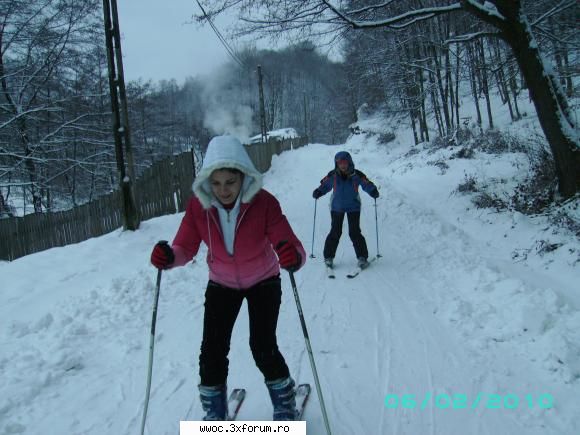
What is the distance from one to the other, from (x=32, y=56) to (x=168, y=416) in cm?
1588

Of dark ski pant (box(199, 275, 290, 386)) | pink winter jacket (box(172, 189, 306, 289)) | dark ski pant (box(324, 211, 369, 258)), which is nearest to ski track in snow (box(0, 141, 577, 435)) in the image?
dark ski pant (box(324, 211, 369, 258))

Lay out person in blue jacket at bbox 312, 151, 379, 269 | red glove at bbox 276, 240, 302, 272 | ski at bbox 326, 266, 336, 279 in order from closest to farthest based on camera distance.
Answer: red glove at bbox 276, 240, 302, 272
ski at bbox 326, 266, 336, 279
person in blue jacket at bbox 312, 151, 379, 269

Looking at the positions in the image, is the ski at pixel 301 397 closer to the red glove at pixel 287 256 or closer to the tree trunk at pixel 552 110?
the red glove at pixel 287 256

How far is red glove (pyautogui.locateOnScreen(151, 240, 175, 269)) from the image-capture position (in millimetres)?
2588

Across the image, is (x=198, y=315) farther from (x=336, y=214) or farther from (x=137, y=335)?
(x=336, y=214)

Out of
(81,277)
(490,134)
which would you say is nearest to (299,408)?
(81,277)

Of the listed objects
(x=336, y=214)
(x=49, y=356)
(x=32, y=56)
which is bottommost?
(x=49, y=356)

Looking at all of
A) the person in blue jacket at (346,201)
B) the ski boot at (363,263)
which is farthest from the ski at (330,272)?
the ski boot at (363,263)

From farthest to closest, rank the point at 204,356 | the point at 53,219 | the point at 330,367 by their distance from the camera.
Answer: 1. the point at 53,219
2. the point at 330,367
3. the point at 204,356

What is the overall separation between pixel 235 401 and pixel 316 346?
1.12m

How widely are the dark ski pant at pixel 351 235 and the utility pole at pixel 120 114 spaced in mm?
4810

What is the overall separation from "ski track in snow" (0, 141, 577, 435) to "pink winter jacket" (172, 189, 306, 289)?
1.15 metres

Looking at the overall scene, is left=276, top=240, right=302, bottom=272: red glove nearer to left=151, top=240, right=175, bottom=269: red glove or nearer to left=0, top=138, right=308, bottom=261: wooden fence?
left=151, top=240, right=175, bottom=269: red glove

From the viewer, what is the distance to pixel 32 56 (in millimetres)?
14219
